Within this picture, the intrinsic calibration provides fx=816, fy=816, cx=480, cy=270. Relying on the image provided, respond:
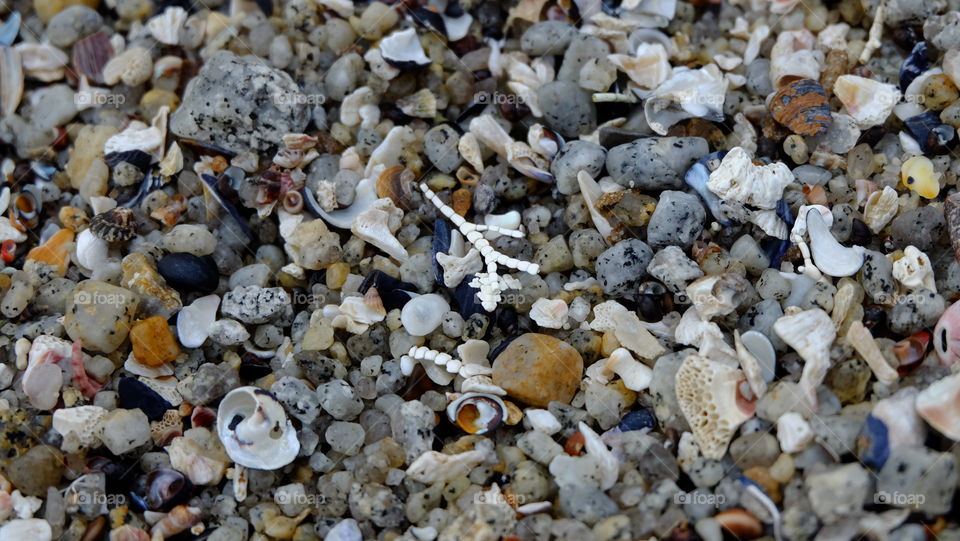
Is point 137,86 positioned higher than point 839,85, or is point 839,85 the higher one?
point 839,85

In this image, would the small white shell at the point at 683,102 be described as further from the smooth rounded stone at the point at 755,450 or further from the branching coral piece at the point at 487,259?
the smooth rounded stone at the point at 755,450

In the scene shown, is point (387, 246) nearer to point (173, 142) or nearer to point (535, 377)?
point (535, 377)

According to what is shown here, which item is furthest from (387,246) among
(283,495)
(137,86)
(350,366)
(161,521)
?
(137,86)

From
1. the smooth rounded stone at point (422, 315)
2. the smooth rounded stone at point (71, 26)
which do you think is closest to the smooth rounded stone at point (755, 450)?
the smooth rounded stone at point (422, 315)

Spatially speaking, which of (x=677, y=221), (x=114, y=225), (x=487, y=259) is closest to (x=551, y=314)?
(x=487, y=259)

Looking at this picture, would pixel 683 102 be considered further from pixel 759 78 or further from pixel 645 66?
pixel 759 78

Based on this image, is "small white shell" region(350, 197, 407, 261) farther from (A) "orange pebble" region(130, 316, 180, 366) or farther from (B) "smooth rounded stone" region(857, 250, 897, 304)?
(B) "smooth rounded stone" region(857, 250, 897, 304)
